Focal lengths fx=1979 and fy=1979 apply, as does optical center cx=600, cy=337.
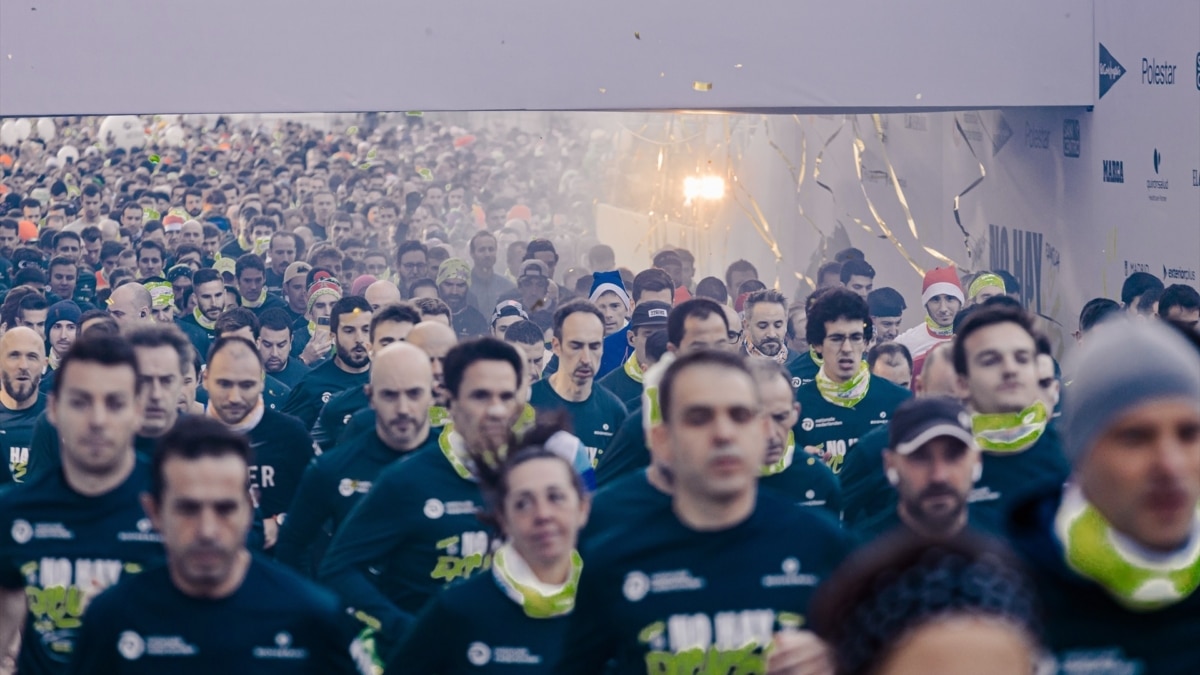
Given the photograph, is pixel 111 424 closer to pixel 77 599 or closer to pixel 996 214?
pixel 77 599

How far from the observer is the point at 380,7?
14.5m

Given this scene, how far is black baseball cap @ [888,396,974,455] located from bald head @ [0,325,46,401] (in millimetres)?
5717

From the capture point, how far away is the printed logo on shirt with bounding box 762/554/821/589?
4887 mm

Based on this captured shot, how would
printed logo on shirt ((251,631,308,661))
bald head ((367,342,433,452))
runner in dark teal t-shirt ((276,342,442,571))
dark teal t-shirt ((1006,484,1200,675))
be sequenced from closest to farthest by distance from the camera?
dark teal t-shirt ((1006,484,1200,675)), printed logo on shirt ((251,631,308,661)), runner in dark teal t-shirt ((276,342,442,571)), bald head ((367,342,433,452))

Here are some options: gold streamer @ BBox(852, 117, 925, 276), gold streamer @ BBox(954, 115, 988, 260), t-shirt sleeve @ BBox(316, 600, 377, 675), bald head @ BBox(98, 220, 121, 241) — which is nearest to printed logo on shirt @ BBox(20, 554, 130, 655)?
t-shirt sleeve @ BBox(316, 600, 377, 675)

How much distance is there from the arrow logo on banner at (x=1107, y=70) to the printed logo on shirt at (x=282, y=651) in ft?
35.2

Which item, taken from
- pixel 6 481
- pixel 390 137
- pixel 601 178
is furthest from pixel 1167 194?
pixel 390 137

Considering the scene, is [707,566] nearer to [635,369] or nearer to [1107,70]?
[635,369]

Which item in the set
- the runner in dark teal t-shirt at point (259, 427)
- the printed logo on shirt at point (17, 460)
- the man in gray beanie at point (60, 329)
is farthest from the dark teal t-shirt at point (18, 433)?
the man in gray beanie at point (60, 329)

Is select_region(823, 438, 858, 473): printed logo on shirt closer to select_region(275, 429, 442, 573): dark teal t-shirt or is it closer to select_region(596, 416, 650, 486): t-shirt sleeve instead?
select_region(596, 416, 650, 486): t-shirt sleeve

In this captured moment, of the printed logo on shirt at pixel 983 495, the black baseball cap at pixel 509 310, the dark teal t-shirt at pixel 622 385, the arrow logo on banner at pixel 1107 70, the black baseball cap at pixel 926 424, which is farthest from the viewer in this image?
the arrow logo on banner at pixel 1107 70

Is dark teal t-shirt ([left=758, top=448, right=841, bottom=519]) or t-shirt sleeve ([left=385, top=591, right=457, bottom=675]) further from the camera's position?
dark teal t-shirt ([left=758, top=448, right=841, bottom=519])

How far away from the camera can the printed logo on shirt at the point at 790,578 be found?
4.89 m

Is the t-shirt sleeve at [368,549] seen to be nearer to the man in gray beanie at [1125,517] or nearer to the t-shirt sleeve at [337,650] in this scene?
the t-shirt sleeve at [337,650]
